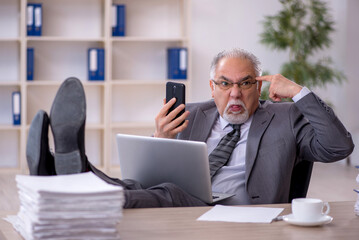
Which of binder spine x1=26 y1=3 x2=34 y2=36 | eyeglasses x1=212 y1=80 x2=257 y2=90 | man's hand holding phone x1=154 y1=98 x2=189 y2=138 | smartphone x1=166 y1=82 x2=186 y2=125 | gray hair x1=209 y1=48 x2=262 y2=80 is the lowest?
man's hand holding phone x1=154 y1=98 x2=189 y2=138

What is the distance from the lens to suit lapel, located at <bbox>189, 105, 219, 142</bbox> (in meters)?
2.63

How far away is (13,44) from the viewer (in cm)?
566

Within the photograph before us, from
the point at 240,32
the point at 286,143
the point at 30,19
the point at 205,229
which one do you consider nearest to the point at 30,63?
the point at 30,19

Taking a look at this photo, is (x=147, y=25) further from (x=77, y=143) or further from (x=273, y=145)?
(x=77, y=143)

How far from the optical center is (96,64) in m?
5.56

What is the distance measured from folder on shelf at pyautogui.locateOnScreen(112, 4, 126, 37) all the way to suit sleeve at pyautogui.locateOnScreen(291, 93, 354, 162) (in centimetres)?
350

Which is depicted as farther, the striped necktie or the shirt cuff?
the striped necktie

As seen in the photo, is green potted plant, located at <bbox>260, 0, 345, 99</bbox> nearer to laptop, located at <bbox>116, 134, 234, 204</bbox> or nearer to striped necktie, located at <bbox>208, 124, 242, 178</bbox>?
striped necktie, located at <bbox>208, 124, 242, 178</bbox>

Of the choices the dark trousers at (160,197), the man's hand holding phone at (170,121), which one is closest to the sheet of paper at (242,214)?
the dark trousers at (160,197)

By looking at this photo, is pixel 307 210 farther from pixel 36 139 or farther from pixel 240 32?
pixel 240 32

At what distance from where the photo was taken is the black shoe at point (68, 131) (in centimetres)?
167

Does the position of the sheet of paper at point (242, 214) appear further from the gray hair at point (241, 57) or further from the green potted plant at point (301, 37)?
the green potted plant at point (301, 37)

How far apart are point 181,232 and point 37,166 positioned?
1.50 ft

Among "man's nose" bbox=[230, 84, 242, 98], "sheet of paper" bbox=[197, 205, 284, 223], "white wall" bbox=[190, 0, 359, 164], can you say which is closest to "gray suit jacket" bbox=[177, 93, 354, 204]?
"man's nose" bbox=[230, 84, 242, 98]
